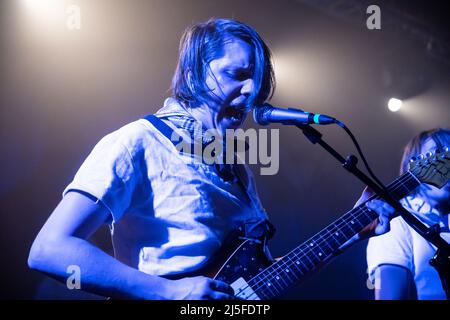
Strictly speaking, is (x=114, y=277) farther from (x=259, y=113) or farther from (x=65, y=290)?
(x=65, y=290)

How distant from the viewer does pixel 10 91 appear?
97.8 inches

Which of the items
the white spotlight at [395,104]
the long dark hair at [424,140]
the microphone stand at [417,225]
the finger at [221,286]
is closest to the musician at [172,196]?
the finger at [221,286]

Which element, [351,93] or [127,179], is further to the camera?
[351,93]

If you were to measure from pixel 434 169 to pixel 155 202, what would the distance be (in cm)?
127

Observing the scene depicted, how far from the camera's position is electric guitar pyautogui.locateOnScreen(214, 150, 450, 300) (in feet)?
4.55

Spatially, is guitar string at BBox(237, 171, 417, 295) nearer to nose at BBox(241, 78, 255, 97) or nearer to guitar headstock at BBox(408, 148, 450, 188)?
guitar headstock at BBox(408, 148, 450, 188)

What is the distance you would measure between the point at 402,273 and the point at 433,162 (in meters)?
0.59

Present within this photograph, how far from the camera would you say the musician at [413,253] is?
200 centimetres

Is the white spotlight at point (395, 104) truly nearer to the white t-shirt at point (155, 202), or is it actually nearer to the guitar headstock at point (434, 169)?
the guitar headstock at point (434, 169)

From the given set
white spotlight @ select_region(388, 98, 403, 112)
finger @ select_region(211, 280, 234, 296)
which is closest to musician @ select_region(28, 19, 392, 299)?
finger @ select_region(211, 280, 234, 296)

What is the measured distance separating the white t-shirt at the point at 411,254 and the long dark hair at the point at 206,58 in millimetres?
1008

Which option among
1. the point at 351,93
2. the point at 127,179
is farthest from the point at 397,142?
the point at 127,179

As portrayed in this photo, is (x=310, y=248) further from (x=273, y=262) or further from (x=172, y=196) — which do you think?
(x=172, y=196)

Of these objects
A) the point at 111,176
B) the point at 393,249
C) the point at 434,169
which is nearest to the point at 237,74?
the point at 111,176
